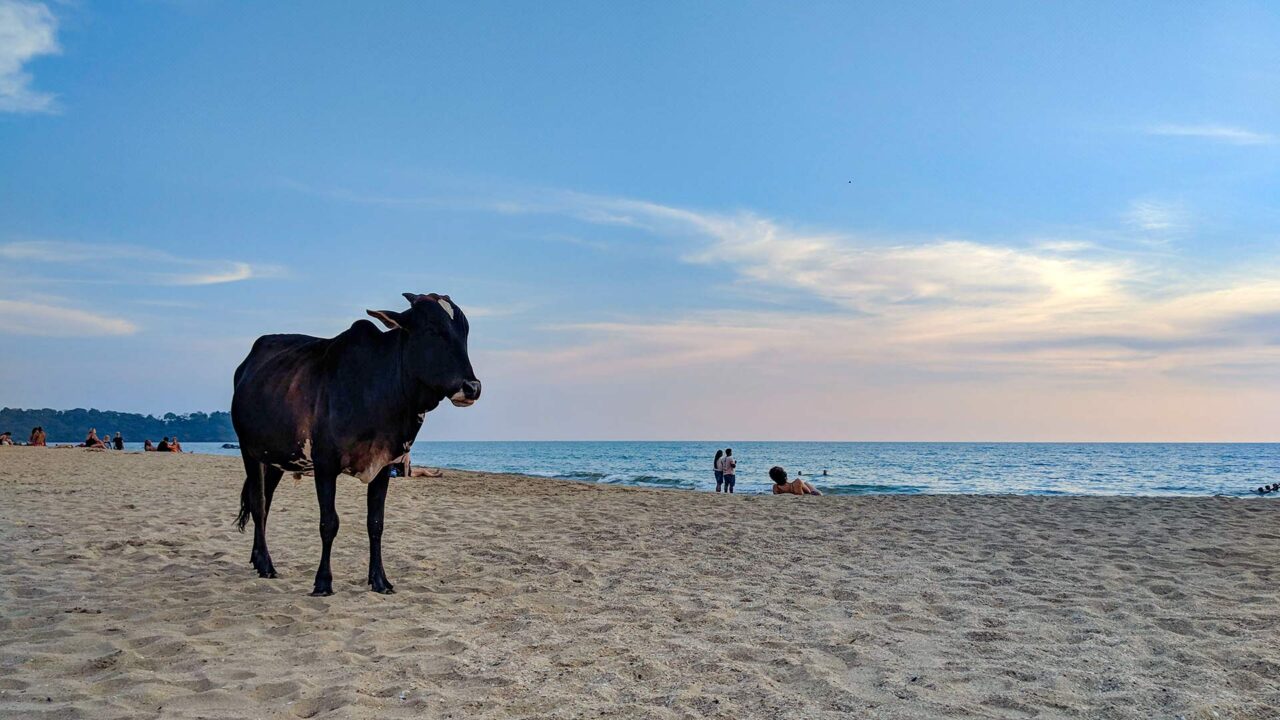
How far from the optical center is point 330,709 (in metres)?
4.01

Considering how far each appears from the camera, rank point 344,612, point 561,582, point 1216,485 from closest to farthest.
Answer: point 344,612 < point 561,582 < point 1216,485

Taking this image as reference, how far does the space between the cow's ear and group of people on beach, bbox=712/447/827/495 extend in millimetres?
12483

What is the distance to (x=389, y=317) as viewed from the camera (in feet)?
22.3

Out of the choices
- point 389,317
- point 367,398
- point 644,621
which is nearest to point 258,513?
point 367,398

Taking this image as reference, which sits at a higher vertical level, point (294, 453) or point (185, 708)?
point (294, 453)

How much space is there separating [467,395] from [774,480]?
1340 centimetres

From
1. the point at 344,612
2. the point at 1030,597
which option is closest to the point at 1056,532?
the point at 1030,597

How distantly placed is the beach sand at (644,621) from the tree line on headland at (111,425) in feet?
439

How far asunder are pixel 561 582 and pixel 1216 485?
42.1 meters

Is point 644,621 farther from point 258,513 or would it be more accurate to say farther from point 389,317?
point 258,513

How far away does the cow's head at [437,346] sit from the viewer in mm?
6512

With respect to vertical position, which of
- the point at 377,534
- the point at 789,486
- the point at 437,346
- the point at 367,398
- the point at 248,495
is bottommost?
the point at 789,486

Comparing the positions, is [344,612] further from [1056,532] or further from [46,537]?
[1056,532]

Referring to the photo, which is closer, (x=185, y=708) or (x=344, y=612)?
(x=185, y=708)
